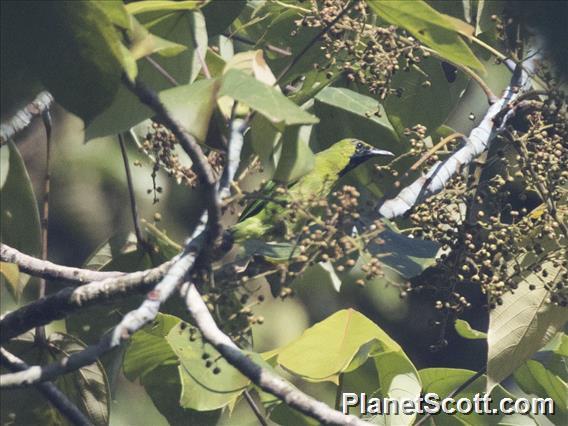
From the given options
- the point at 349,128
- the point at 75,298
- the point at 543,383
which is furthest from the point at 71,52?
the point at 543,383

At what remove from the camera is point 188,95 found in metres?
1.25

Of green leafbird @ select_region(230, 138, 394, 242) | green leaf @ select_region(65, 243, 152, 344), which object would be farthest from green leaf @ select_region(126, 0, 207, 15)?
green leaf @ select_region(65, 243, 152, 344)

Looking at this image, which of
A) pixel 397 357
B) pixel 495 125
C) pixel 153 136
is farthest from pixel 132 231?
pixel 495 125

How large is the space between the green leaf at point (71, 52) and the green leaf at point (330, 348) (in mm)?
540

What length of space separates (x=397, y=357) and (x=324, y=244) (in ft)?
1.44

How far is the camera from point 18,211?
1.73 metres

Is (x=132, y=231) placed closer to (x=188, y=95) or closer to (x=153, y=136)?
(x=153, y=136)

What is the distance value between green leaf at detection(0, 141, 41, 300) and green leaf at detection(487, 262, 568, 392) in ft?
2.53

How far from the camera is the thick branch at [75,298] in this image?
1.34 m

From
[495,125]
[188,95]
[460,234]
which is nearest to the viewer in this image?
[188,95]

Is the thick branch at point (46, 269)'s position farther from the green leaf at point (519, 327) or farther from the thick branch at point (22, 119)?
the green leaf at point (519, 327)

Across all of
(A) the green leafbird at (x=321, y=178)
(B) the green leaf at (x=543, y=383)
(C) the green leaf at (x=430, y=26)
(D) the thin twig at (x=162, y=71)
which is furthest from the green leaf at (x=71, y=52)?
(B) the green leaf at (x=543, y=383)

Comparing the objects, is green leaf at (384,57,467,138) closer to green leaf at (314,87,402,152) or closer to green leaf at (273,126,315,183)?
green leaf at (314,87,402,152)

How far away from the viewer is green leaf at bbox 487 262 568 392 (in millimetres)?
1734
